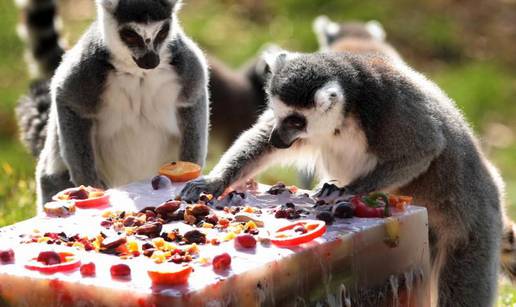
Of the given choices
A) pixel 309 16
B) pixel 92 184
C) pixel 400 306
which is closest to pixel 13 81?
pixel 309 16

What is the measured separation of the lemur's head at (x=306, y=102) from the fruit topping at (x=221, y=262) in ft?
5.03

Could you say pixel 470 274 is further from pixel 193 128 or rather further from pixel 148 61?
pixel 148 61

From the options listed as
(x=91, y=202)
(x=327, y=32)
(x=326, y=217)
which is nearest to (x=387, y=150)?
(x=326, y=217)

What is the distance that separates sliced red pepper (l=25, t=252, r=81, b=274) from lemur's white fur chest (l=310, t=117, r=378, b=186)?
1969 mm

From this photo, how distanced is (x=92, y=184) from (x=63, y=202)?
5.49 feet

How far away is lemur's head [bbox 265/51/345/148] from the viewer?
551 cm

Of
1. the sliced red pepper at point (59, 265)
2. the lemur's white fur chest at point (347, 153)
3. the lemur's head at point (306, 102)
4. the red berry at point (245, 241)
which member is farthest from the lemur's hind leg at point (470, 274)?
the sliced red pepper at point (59, 265)

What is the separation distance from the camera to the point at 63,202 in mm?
5094

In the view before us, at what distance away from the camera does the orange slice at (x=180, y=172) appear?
5656mm

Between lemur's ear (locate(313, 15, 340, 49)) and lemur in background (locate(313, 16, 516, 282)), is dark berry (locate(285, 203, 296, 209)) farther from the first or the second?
lemur's ear (locate(313, 15, 340, 49))

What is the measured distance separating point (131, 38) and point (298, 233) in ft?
7.42

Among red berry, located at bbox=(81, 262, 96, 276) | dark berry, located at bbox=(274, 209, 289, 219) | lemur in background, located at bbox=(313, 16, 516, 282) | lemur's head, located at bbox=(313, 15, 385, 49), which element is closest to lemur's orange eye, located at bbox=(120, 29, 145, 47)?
dark berry, located at bbox=(274, 209, 289, 219)

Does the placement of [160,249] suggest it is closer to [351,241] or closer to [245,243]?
[245,243]

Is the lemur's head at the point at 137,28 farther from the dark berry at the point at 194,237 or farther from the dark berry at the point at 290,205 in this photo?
the dark berry at the point at 194,237
